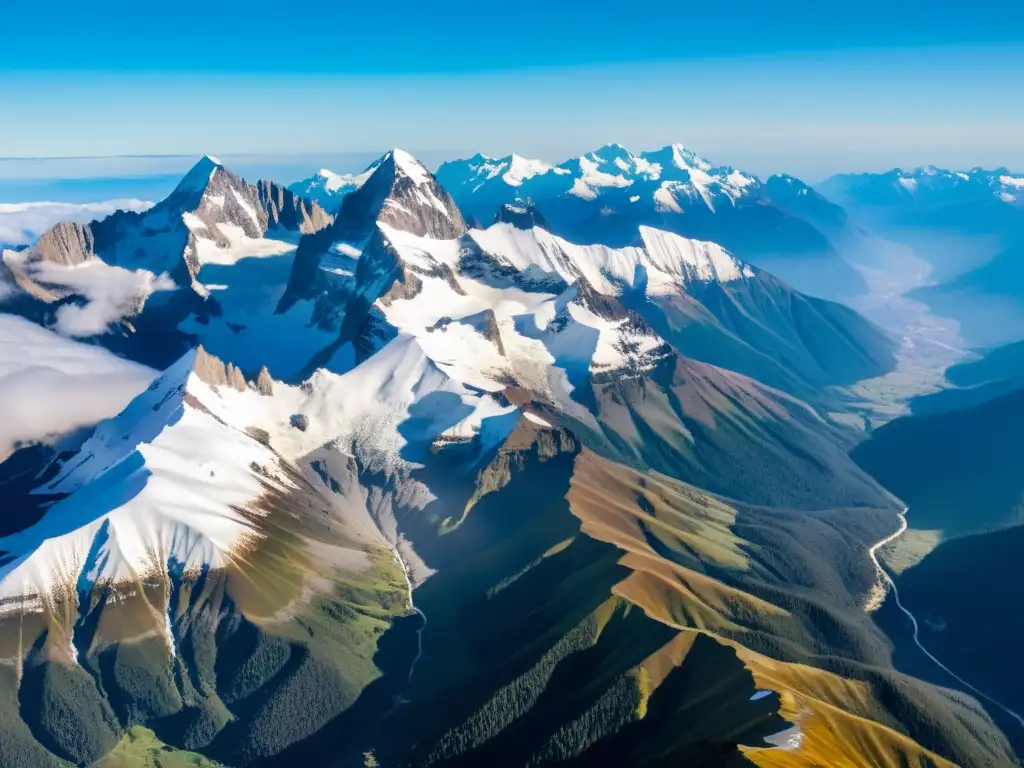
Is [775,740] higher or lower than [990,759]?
higher

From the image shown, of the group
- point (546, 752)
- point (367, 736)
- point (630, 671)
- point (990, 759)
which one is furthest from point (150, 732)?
point (990, 759)

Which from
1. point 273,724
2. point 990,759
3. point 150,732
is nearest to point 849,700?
point 990,759

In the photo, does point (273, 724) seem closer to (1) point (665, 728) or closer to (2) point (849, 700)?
(1) point (665, 728)

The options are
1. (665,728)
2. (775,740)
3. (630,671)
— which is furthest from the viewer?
(630,671)

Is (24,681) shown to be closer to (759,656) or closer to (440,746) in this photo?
(440,746)

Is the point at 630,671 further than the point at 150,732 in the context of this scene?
No

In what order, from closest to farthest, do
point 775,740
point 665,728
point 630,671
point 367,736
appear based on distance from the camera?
point 775,740
point 665,728
point 630,671
point 367,736

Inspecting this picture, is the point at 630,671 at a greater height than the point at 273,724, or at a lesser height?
greater

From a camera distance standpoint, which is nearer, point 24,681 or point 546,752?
point 546,752

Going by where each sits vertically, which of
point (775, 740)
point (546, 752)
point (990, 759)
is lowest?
point (990, 759)
